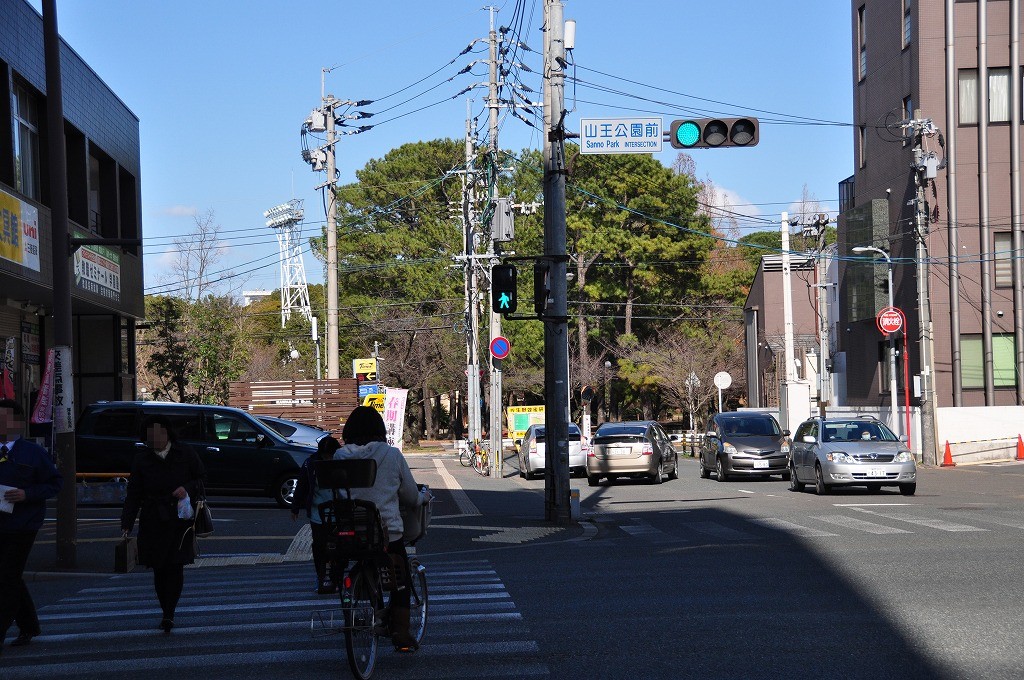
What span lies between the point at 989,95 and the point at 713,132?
26270mm

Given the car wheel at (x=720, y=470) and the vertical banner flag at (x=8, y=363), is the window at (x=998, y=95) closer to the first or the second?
the car wheel at (x=720, y=470)

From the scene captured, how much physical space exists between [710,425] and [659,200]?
32097 millimetres

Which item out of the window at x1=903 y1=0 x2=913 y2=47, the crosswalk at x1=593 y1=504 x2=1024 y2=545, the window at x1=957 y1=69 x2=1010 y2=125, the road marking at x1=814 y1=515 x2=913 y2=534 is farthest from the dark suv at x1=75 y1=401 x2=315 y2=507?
the window at x1=903 y1=0 x2=913 y2=47

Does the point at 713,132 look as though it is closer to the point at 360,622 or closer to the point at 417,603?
the point at 417,603

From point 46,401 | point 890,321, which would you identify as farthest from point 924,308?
point 46,401

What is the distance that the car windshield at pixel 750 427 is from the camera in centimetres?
3158

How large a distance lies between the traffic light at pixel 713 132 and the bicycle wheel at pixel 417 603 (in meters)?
10.7

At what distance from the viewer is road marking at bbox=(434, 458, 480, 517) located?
22744mm

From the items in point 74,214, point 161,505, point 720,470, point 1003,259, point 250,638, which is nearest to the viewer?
point 250,638

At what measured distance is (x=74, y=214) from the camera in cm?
2773

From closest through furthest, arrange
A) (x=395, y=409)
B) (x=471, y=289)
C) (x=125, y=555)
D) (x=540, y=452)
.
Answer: (x=125, y=555) < (x=540, y=452) < (x=395, y=409) < (x=471, y=289)

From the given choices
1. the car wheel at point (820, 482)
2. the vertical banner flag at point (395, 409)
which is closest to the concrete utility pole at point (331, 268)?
the vertical banner flag at point (395, 409)

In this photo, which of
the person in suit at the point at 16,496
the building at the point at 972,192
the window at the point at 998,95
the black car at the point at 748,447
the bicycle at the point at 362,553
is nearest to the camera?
the bicycle at the point at 362,553

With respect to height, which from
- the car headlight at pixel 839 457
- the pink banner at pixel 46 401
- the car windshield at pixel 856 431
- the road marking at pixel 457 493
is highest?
the pink banner at pixel 46 401
